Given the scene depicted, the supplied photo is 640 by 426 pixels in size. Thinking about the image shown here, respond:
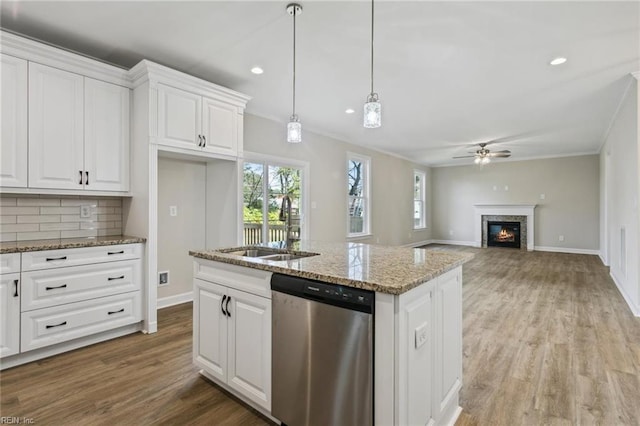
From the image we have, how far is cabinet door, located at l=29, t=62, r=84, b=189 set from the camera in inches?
102

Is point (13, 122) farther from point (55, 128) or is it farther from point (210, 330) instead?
point (210, 330)

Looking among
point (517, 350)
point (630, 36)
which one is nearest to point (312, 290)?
point (517, 350)

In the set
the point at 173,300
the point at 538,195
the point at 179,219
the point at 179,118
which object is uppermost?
the point at 179,118

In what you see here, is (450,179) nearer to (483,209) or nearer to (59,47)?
(483,209)

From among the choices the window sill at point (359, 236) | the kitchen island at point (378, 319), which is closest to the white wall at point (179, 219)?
the kitchen island at point (378, 319)

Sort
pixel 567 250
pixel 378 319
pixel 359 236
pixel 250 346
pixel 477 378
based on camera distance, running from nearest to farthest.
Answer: pixel 378 319, pixel 250 346, pixel 477 378, pixel 359 236, pixel 567 250

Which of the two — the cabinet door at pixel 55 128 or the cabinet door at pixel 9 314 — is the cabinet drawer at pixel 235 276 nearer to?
the cabinet door at pixel 9 314

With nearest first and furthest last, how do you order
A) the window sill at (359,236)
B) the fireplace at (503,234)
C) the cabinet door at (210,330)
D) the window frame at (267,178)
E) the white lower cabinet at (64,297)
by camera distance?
1. the cabinet door at (210,330)
2. the white lower cabinet at (64,297)
3. the window frame at (267,178)
4. the window sill at (359,236)
5. the fireplace at (503,234)

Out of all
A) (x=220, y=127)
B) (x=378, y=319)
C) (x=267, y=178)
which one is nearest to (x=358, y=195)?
(x=267, y=178)

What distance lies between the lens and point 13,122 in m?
2.49

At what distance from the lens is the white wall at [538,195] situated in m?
8.04

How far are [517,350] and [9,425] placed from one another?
11.3 feet

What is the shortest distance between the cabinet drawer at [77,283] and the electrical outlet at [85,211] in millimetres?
647

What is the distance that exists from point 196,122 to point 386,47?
6.48 feet
